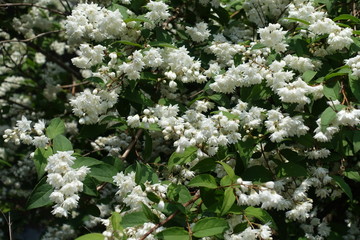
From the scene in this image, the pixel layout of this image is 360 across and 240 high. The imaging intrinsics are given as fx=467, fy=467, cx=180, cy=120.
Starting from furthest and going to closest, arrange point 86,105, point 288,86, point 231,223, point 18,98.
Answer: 1. point 18,98
2. point 86,105
3. point 288,86
4. point 231,223

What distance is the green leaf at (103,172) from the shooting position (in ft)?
9.02

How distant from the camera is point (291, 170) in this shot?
108 inches

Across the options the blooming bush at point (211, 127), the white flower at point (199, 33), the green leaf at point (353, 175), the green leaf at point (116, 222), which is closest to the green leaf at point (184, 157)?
the blooming bush at point (211, 127)

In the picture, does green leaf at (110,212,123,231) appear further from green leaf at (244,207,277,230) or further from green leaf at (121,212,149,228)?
green leaf at (244,207,277,230)

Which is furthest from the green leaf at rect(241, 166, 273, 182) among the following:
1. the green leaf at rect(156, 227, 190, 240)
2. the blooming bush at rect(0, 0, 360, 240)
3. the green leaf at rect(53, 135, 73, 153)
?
the green leaf at rect(53, 135, 73, 153)

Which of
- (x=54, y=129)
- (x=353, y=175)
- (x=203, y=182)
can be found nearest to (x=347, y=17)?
(x=353, y=175)

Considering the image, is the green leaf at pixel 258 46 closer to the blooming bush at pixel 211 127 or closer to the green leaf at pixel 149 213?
the blooming bush at pixel 211 127

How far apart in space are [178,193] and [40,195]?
30.3 inches

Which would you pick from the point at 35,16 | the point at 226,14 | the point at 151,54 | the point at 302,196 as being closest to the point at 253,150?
the point at 302,196

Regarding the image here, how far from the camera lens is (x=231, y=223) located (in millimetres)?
2523

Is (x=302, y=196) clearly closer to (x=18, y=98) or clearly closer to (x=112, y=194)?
(x=112, y=194)

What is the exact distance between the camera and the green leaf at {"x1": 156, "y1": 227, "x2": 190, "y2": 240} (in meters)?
2.26

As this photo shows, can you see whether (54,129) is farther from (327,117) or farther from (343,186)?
(343,186)

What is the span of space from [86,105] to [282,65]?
126cm
